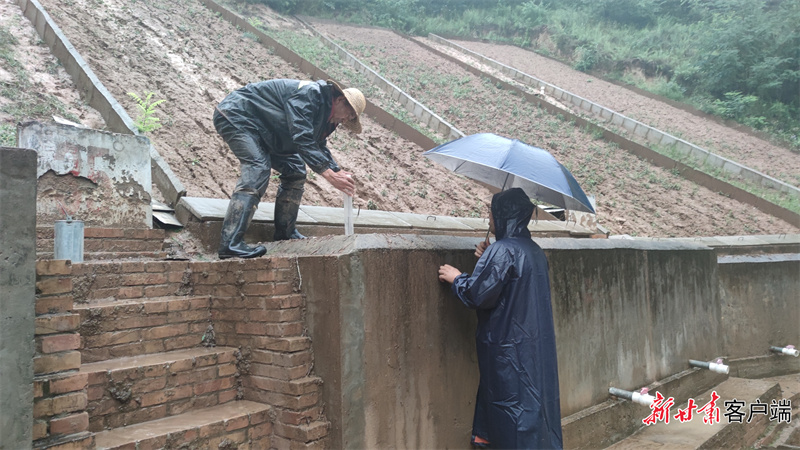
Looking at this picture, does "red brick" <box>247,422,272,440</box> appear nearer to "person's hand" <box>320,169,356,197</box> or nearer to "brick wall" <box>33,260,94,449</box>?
"brick wall" <box>33,260,94,449</box>

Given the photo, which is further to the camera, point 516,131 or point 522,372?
point 516,131

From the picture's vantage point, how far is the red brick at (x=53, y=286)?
2.35 metres

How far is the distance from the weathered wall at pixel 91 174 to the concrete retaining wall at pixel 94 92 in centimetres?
56

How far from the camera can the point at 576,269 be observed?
4.52 metres

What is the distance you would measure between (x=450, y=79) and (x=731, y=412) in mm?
14154

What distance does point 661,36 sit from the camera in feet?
84.3

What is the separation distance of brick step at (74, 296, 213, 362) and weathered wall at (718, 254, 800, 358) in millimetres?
6460

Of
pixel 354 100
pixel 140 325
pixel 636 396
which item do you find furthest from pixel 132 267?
pixel 636 396

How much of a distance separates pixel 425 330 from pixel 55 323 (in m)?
1.87

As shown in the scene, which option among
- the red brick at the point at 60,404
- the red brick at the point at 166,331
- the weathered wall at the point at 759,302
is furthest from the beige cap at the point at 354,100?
the weathered wall at the point at 759,302

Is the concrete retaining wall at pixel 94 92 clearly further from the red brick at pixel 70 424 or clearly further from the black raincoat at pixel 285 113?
the red brick at pixel 70 424

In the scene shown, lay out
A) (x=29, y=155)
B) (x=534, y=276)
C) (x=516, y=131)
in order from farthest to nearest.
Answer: (x=516, y=131)
(x=534, y=276)
(x=29, y=155)

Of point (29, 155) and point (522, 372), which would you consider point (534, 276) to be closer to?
point (522, 372)

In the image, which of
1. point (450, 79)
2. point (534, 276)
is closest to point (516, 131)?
point (450, 79)
